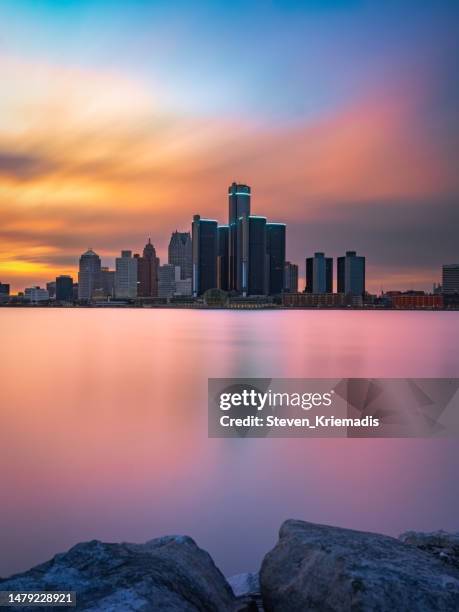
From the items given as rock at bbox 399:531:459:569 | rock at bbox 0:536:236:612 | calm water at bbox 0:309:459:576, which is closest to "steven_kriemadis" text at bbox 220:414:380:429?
calm water at bbox 0:309:459:576

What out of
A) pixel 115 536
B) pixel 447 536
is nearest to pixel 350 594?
pixel 447 536

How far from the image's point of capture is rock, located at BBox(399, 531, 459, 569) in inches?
179

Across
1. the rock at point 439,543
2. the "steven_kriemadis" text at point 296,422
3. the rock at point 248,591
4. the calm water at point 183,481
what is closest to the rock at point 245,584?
the rock at point 248,591

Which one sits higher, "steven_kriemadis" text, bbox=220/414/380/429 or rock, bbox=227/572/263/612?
rock, bbox=227/572/263/612

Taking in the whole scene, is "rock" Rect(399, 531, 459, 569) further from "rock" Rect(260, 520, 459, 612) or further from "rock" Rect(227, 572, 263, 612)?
"rock" Rect(227, 572, 263, 612)

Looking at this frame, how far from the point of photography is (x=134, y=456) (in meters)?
9.87

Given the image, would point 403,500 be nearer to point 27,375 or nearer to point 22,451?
point 22,451

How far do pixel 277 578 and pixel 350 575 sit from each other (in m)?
0.74

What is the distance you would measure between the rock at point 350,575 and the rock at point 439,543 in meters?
0.77

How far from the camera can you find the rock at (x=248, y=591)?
4031 mm

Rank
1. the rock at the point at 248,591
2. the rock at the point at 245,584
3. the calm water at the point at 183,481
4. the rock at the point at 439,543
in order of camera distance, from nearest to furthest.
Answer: the rock at the point at 248,591, the rock at the point at 245,584, the rock at the point at 439,543, the calm water at the point at 183,481

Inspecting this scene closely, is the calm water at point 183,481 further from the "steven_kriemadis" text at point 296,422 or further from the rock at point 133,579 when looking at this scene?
the rock at point 133,579

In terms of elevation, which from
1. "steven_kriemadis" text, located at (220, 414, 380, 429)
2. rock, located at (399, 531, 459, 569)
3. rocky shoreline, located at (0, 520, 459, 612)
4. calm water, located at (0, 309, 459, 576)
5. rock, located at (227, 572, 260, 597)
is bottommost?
calm water, located at (0, 309, 459, 576)

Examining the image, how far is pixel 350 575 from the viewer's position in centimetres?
327
